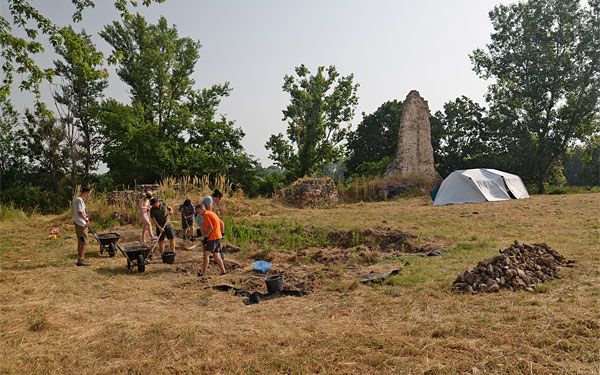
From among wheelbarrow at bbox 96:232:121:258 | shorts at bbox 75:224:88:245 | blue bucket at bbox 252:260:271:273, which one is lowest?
blue bucket at bbox 252:260:271:273

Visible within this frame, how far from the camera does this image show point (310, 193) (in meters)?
17.7

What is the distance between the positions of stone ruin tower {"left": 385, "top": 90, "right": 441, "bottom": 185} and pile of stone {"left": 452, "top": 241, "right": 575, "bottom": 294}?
17377 millimetres

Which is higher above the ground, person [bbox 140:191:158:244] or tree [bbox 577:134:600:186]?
tree [bbox 577:134:600:186]

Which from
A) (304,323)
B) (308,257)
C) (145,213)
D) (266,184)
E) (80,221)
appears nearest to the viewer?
(304,323)

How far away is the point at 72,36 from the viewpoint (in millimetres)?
8359

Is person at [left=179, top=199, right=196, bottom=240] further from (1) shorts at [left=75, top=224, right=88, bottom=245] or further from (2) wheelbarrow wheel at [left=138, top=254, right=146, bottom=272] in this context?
(2) wheelbarrow wheel at [left=138, top=254, right=146, bottom=272]

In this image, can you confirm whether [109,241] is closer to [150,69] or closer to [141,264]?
[141,264]

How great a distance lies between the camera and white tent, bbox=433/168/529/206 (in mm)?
15641

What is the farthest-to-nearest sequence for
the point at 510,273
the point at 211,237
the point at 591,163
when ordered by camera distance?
the point at 591,163
the point at 211,237
the point at 510,273

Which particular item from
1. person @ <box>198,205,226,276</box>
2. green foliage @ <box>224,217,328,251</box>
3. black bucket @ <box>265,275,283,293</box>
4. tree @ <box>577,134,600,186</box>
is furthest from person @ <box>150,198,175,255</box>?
tree @ <box>577,134,600,186</box>

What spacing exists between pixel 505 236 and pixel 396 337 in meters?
5.98

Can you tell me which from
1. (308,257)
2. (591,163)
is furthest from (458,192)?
(591,163)

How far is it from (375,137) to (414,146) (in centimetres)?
704

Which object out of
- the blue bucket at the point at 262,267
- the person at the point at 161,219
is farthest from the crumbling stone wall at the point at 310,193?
the blue bucket at the point at 262,267
